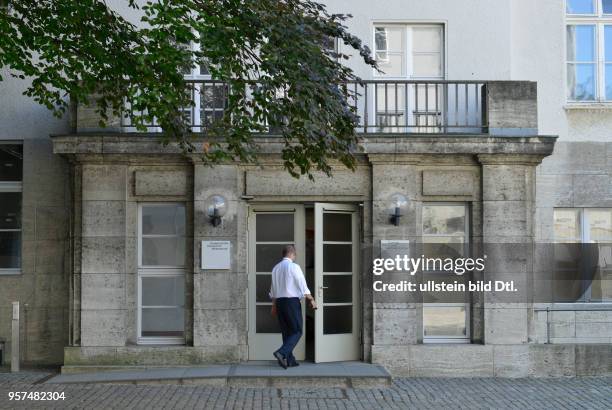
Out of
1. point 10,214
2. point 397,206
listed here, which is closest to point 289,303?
point 397,206

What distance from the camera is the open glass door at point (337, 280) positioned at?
47.7ft

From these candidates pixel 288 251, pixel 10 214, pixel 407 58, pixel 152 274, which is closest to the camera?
pixel 288 251

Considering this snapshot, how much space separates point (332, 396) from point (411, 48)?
6.14 meters

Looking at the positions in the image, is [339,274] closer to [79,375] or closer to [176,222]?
[176,222]

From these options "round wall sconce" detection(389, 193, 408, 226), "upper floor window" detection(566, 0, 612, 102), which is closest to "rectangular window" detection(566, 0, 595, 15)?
"upper floor window" detection(566, 0, 612, 102)

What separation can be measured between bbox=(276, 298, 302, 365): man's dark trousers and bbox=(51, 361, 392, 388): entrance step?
12.5 inches

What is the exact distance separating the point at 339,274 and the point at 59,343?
457 cm

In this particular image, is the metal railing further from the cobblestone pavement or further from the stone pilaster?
the cobblestone pavement

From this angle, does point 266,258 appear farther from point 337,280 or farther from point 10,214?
point 10,214

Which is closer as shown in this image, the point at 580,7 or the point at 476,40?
the point at 476,40

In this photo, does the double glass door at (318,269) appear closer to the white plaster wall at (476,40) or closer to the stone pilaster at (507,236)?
the stone pilaster at (507,236)

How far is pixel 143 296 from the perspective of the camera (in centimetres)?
1468

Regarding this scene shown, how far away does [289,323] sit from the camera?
44.9ft

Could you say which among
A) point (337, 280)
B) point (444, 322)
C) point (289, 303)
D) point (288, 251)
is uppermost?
point (288, 251)
